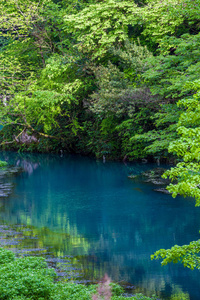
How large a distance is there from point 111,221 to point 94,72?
467 inches

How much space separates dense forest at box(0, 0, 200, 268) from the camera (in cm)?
1914

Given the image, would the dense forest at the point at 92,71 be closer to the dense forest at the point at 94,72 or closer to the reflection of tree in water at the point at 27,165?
the dense forest at the point at 94,72

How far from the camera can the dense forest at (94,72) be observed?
19141 millimetres

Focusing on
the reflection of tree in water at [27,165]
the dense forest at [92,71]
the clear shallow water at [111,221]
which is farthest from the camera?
the reflection of tree in water at [27,165]

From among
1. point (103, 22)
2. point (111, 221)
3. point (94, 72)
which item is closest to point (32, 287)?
point (111, 221)

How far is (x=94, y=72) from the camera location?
22172mm

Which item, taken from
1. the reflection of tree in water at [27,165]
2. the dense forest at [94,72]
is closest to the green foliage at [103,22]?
the dense forest at [94,72]

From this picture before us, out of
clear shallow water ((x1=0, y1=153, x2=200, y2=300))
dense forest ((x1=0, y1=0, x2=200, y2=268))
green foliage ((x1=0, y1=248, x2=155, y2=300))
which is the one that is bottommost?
clear shallow water ((x1=0, y1=153, x2=200, y2=300))

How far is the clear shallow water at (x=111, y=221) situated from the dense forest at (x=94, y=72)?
8.11 ft

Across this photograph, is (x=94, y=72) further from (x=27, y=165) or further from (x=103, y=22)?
(x=27, y=165)

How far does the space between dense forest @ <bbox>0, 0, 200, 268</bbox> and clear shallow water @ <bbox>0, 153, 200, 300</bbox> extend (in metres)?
2.47

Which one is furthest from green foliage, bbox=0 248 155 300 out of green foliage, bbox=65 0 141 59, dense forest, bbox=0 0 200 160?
green foliage, bbox=65 0 141 59

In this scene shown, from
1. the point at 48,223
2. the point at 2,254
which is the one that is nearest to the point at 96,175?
the point at 48,223

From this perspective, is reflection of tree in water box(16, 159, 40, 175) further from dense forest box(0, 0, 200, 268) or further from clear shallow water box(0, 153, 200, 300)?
dense forest box(0, 0, 200, 268)
